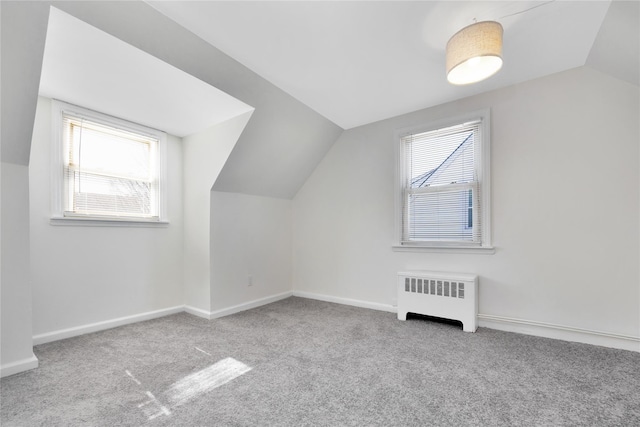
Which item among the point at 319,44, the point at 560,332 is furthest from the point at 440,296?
the point at 319,44

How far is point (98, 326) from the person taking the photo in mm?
2535

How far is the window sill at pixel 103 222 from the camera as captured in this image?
2.36 meters

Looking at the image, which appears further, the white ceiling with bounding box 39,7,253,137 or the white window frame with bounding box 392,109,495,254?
the white window frame with bounding box 392,109,495,254

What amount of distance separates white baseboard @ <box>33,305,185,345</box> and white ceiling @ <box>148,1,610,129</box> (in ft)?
9.05

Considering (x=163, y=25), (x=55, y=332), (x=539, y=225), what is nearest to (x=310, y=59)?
(x=163, y=25)

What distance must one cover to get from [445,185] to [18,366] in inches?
151

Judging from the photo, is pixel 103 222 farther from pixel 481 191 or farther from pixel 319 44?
pixel 481 191

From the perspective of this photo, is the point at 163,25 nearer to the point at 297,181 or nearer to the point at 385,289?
the point at 297,181

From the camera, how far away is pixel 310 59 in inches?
82.5

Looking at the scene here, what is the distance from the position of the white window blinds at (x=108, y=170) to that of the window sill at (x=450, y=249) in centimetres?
294

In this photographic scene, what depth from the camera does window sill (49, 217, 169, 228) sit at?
92.8 inches

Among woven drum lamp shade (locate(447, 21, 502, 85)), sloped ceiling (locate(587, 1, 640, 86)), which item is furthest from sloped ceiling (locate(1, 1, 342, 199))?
sloped ceiling (locate(587, 1, 640, 86))

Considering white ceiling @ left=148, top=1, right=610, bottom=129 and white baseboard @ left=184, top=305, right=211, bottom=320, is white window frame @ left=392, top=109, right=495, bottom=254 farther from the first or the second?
white baseboard @ left=184, top=305, right=211, bottom=320

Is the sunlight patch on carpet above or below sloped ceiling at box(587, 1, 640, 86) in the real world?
below
